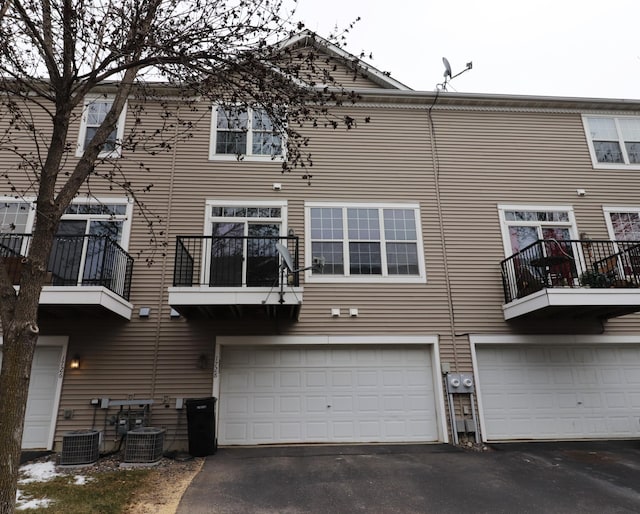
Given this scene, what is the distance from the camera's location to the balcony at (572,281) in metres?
7.27

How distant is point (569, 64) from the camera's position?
1509cm

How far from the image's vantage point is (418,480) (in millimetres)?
5637

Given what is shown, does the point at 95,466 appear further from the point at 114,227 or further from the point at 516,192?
the point at 516,192

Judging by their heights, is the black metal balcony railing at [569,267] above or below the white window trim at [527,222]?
below

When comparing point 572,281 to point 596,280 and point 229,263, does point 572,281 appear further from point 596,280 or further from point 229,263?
point 229,263

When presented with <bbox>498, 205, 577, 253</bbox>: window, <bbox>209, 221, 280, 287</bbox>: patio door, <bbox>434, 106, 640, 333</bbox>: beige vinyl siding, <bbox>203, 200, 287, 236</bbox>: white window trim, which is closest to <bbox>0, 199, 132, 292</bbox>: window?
<bbox>203, 200, 287, 236</bbox>: white window trim

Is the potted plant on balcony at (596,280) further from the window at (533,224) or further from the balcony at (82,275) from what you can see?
the balcony at (82,275)

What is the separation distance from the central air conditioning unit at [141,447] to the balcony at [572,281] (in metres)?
Result: 6.99

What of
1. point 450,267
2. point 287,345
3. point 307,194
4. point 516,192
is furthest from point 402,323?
point 516,192

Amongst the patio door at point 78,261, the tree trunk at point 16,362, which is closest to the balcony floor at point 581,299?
the tree trunk at point 16,362

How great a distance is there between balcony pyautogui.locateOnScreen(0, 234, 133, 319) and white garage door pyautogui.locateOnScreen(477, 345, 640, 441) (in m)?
7.26

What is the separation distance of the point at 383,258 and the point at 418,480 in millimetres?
4384

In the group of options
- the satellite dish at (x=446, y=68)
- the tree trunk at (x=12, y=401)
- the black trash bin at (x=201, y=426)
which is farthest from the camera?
the satellite dish at (x=446, y=68)

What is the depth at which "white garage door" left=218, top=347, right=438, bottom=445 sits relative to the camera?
780 cm
